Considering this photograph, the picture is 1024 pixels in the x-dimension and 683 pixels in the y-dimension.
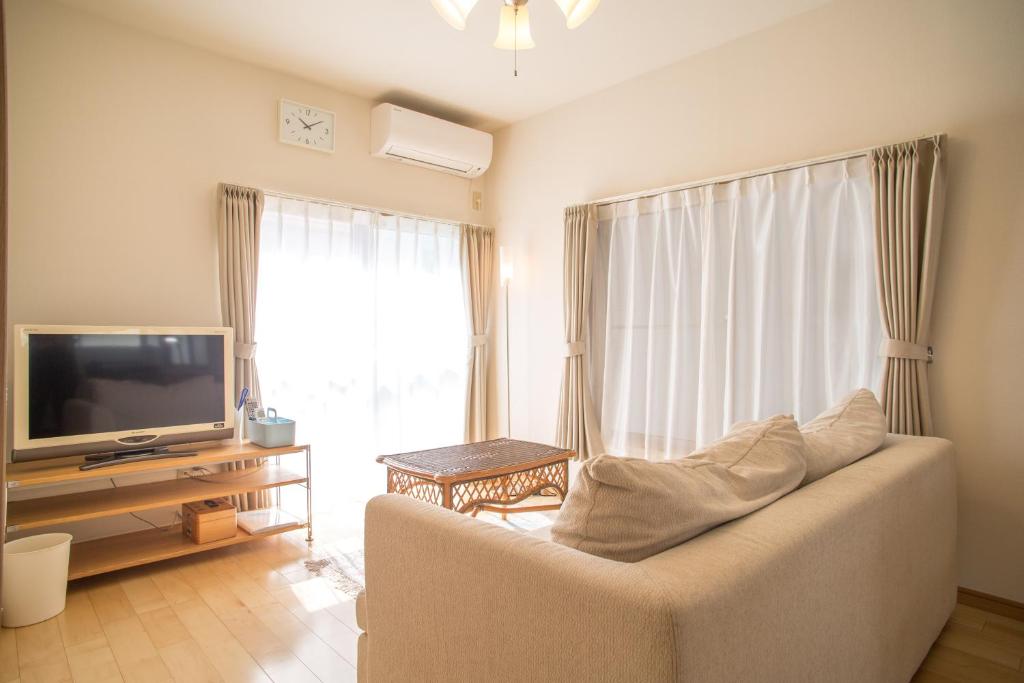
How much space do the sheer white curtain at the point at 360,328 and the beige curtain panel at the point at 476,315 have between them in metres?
0.07

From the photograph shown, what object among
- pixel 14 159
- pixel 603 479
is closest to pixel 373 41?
pixel 14 159

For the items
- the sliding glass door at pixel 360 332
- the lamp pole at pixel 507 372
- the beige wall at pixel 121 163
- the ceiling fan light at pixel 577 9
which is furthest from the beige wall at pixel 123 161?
the ceiling fan light at pixel 577 9

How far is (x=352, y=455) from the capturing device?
4.02m

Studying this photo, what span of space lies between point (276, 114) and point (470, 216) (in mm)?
1689

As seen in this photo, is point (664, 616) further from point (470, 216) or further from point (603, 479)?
point (470, 216)

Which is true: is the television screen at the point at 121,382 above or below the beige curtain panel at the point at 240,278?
below

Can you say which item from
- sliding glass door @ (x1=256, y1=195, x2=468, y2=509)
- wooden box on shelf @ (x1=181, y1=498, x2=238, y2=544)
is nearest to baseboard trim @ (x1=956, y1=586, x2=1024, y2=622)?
sliding glass door @ (x1=256, y1=195, x2=468, y2=509)

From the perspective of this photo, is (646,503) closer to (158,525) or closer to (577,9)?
(577,9)

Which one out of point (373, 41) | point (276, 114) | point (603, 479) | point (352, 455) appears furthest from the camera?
point (352, 455)

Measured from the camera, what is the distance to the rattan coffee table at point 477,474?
8.61ft

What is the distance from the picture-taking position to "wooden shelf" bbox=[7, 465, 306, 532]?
100 inches

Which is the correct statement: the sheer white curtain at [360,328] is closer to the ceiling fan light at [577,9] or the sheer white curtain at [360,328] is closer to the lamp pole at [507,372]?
the lamp pole at [507,372]

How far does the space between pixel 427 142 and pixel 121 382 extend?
2.50 meters

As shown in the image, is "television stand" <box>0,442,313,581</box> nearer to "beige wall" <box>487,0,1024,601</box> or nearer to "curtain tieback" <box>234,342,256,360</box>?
"curtain tieback" <box>234,342,256,360</box>
